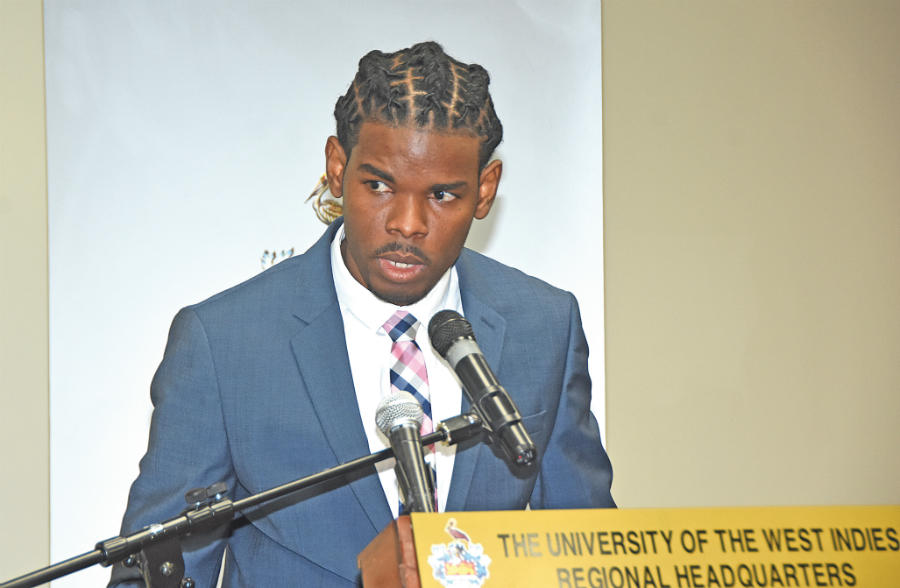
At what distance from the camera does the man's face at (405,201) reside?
1.74m

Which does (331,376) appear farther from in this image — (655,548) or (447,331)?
(655,548)

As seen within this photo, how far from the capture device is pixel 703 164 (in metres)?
2.77

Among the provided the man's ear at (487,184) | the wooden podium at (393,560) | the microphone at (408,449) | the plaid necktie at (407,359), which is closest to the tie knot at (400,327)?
the plaid necktie at (407,359)

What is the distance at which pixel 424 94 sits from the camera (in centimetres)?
175

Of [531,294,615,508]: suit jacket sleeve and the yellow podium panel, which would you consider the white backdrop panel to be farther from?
the yellow podium panel

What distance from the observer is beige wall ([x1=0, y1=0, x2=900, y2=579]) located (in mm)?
2729

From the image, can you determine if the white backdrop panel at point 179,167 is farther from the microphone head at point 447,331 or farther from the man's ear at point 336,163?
the microphone head at point 447,331

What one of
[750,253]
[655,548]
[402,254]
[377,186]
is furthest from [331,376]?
[750,253]

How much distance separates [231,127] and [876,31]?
1.99 meters

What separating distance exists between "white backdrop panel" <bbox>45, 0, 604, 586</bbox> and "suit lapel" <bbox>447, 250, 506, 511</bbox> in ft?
1.53

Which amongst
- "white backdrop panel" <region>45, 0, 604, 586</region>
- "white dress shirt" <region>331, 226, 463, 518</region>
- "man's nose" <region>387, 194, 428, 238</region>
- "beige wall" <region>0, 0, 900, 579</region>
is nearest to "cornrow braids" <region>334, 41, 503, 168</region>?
"man's nose" <region>387, 194, 428, 238</region>

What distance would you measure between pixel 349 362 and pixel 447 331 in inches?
27.8

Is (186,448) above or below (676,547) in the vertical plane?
above

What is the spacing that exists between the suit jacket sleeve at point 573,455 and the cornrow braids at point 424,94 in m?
0.52
